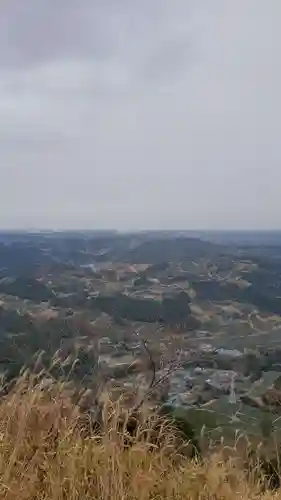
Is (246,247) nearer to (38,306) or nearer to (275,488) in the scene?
(38,306)

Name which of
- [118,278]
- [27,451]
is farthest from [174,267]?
[27,451]

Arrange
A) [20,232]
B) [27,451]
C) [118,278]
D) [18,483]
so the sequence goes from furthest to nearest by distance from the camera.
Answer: [20,232], [118,278], [27,451], [18,483]

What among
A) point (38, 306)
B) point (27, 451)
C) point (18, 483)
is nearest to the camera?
point (18, 483)

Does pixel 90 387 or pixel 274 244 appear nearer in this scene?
pixel 90 387

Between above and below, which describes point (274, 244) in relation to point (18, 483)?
above

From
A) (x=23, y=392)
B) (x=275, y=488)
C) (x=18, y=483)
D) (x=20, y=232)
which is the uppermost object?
(x=20, y=232)

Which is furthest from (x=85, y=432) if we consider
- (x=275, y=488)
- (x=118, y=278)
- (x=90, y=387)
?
(x=118, y=278)
